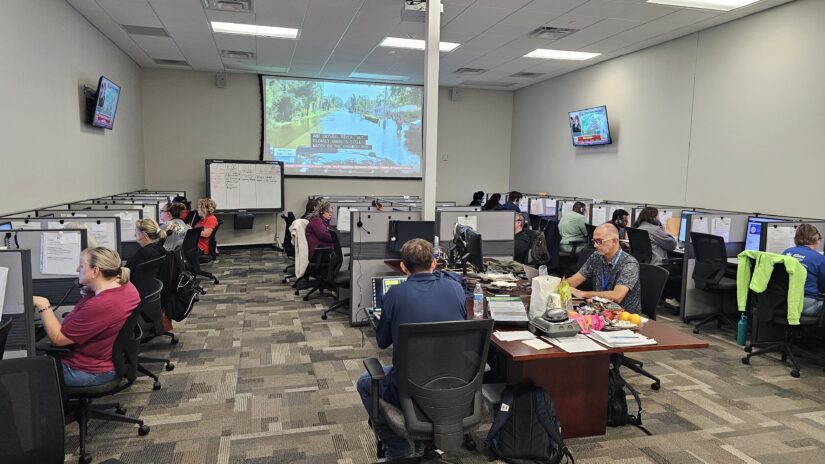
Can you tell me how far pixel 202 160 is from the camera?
9594 mm

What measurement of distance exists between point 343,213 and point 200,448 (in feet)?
11.3

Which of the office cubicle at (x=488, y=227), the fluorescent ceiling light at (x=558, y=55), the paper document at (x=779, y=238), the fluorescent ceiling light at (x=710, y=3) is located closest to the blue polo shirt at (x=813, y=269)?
the paper document at (x=779, y=238)

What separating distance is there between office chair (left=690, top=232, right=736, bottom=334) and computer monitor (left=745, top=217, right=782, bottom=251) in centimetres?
48

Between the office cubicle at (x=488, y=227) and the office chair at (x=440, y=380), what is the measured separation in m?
2.94

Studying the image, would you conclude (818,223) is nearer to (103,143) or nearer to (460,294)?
(460,294)

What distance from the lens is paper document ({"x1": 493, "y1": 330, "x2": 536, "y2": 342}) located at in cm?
259

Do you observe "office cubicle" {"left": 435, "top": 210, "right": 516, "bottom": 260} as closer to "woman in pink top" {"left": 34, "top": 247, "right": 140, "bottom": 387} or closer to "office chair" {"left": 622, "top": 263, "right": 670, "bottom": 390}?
"office chair" {"left": 622, "top": 263, "right": 670, "bottom": 390}

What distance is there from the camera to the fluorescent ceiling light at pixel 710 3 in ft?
17.4

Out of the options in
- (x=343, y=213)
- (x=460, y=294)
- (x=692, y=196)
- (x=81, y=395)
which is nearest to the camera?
(x=460, y=294)

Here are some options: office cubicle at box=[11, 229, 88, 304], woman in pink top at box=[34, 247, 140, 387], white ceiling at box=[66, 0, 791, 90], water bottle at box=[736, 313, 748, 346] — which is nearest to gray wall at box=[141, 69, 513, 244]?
white ceiling at box=[66, 0, 791, 90]

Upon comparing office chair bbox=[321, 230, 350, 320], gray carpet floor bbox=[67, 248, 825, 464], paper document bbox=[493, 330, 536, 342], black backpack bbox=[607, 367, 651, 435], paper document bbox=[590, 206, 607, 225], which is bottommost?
gray carpet floor bbox=[67, 248, 825, 464]

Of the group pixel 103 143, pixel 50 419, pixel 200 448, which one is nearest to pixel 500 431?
pixel 200 448

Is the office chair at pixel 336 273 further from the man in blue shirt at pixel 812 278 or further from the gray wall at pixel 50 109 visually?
the man in blue shirt at pixel 812 278

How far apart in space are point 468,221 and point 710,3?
10.8ft
